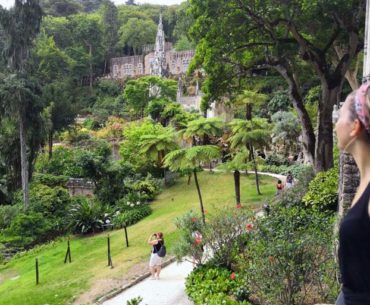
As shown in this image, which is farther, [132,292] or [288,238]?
[132,292]

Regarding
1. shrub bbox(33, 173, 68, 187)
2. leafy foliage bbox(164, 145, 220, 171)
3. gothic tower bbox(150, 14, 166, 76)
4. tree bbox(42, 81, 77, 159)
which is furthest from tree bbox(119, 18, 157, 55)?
leafy foliage bbox(164, 145, 220, 171)

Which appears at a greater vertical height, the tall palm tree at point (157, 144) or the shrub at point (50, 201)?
the tall palm tree at point (157, 144)

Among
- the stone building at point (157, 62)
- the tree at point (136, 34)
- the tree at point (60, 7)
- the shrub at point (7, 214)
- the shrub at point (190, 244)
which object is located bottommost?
the shrub at point (7, 214)

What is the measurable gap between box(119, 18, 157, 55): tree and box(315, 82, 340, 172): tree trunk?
196 feet

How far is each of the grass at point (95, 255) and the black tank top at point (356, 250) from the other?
34.4 ft

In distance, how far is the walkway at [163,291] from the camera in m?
10.4

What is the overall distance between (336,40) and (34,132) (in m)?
16.9

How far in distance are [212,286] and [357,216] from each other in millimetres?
8423

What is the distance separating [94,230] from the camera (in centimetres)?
1958

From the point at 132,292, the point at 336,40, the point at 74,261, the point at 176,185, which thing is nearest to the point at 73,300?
the point at 132,292

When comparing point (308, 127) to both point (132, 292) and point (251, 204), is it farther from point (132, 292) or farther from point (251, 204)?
point (132, 292)

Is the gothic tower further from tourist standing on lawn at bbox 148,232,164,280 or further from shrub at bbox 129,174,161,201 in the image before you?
tourist standing on lawn at bbox 148,232,164,280

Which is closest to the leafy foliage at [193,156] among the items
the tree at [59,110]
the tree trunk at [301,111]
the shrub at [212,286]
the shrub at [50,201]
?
the tree trunk at [301,111]

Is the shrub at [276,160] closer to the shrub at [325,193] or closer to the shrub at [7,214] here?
the shrub at [7,214]
